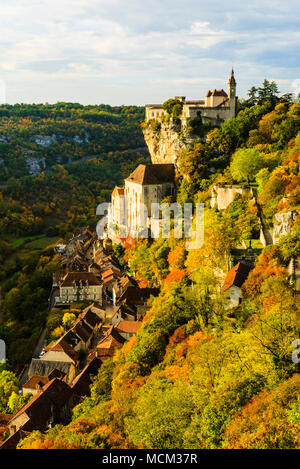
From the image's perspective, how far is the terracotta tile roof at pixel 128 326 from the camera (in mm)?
27011

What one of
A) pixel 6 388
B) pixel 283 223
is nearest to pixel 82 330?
pixel 6 388

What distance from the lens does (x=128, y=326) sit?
27609 mm

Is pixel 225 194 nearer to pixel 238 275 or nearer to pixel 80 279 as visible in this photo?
pixel 238 275

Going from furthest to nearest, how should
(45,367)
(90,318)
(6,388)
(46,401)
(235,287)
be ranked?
1. (90,318)
2. (45,367)
3. (6,388)
4. (46,401)
5. (235,287)

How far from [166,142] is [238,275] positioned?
88.6 feet

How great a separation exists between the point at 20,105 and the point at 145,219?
109094 millimetres

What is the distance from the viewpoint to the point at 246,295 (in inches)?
767

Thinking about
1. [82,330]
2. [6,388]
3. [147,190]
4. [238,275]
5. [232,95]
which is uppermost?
[232,95]

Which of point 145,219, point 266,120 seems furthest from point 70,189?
point 266,120

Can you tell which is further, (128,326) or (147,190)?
(147,190)

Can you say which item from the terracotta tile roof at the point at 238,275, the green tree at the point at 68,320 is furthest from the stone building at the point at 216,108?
the terracotta tile roof at the point at 238,275

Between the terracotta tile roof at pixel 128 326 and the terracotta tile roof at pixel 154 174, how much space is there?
17.2 metres
